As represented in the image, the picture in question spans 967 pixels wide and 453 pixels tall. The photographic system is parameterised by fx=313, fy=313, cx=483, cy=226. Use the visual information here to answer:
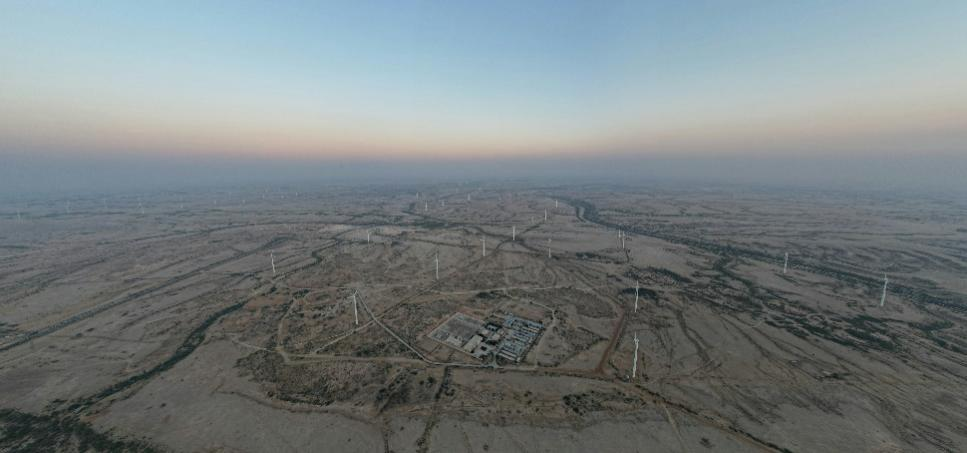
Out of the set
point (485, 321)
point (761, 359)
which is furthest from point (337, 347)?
point (761, 359)

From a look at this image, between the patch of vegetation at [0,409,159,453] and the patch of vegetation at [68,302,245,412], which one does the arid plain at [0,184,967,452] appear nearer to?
the patch of vegetation at [0,409,159,453]

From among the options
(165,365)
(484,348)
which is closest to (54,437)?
(165,365)

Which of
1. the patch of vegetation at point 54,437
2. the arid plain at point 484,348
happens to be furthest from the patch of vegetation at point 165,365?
the patch of vegetation at point 54,437

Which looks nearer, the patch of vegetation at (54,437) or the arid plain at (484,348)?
the patch of vegetation at (54,437)

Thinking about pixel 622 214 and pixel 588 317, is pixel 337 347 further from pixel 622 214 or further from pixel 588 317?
pixel 622 214

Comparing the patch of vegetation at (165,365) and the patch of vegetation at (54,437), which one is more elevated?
the patch of vegetation at (165,365)

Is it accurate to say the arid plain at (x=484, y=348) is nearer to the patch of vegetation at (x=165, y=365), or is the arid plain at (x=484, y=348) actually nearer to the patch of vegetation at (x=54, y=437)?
the patch of vegetation at (x=54, y=437)

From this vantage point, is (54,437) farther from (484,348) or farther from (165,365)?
(484,348)

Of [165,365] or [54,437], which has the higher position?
[165,365]

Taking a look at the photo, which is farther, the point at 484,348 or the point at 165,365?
the point at 484,348
